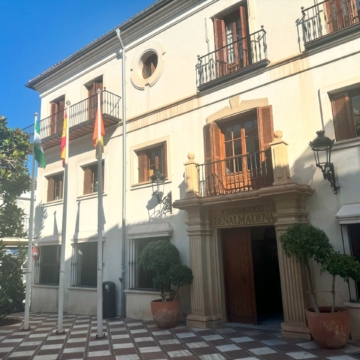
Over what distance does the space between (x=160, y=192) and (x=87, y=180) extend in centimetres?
406

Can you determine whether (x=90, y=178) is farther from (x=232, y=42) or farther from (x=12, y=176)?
(x=232, y=42)

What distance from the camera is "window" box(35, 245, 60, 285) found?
13703 mm

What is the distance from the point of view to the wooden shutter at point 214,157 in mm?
9500

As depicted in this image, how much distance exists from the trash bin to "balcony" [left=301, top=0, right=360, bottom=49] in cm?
872

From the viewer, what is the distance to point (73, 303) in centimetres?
1241

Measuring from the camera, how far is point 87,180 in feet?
44.4

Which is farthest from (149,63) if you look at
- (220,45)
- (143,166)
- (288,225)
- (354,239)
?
(354,239)

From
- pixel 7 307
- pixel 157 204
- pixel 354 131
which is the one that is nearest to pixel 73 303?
pixel 7 307

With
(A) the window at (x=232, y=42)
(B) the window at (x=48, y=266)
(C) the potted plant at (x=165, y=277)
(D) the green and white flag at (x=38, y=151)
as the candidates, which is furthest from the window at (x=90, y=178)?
(A) the window at (x=232, y=42)

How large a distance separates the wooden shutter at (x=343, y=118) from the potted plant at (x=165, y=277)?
4899 mm

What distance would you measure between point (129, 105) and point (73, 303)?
7171mm

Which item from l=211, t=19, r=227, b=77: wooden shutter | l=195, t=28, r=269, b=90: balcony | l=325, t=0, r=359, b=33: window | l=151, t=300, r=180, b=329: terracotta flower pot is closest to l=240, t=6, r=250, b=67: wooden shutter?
l=195, t=28, r=269, b=90: balcony

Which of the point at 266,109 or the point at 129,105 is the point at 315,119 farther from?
the point at 129,105

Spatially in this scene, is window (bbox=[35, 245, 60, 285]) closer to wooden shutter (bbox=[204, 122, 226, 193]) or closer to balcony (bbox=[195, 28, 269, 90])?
wooden shutter (bbox=[204, 122, 226, 193])
